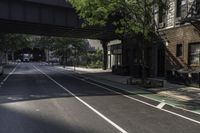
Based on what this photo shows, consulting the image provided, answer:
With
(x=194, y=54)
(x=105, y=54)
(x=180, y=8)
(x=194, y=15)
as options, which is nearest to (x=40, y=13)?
(x=180, y=8)

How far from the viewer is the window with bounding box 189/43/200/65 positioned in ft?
98.0

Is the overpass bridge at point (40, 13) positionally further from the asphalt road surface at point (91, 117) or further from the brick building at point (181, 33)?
the asphalt road surface at point (91, 117)

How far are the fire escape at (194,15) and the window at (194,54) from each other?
143 centimetres

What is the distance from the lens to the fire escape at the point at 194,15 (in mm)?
28497

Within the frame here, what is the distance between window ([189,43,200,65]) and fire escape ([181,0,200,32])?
1.43 meters

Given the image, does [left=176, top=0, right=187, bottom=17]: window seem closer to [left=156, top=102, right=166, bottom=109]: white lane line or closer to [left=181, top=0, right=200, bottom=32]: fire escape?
[left=181, top=0, right=200, bottom=32]: fire escape

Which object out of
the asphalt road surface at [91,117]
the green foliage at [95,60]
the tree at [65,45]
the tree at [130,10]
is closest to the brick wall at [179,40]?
the tree at [130,10]

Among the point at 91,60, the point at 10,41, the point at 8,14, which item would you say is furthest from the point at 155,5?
the point at 10,41

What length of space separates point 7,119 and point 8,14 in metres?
25.0

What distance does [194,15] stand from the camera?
29.0 meters

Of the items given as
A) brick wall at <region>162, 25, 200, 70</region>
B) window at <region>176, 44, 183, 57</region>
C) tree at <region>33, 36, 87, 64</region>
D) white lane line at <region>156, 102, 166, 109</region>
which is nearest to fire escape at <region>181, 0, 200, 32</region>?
brick wall at <region>162, 25, 200, 70</region>

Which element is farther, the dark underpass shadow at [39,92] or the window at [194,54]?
the window at [194,54]

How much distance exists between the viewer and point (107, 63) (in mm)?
→ 63344

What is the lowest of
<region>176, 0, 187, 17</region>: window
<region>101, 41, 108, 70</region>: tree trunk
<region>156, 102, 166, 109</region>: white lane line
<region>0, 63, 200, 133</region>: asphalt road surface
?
<region>156, 102, 166, 109</region>: white lane line
